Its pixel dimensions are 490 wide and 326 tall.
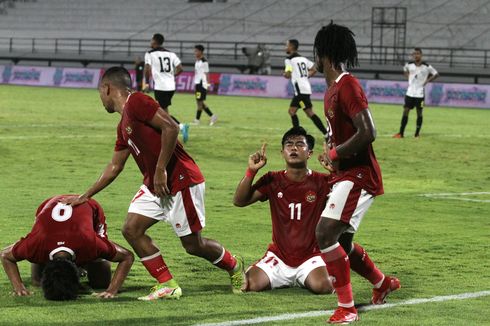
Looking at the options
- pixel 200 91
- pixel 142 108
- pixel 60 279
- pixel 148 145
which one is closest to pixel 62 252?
pixel 60 279

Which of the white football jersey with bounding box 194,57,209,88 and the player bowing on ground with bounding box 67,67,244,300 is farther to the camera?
the white football jersey with bounding box 194,57,209,88

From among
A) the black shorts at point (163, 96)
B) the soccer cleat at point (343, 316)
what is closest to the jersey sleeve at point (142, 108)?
the soccer cleat at point (343, 316)

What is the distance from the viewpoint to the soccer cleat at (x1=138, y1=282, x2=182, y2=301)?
8266 millimetres

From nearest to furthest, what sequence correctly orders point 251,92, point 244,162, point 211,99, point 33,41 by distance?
point 244,162 < point 211,99 < point 251,92 < point 33,41

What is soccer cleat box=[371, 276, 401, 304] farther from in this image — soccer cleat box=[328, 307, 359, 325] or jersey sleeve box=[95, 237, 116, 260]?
jersey sleeve box=[95, 237, 116, 260]

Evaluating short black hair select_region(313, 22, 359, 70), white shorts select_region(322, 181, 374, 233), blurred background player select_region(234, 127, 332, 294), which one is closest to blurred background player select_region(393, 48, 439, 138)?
blurred background player select_region(234, 127, 332, 294)

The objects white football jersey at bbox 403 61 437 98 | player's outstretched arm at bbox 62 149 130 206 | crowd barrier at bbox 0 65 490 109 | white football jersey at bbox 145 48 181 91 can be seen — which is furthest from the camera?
crowd barrier at bbox 0 65 490 109

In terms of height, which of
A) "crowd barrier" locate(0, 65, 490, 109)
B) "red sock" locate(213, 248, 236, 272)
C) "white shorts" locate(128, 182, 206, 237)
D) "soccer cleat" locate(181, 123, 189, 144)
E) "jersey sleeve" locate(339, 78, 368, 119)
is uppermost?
"jersey sleeve" locate(339, 78, 368, 119)

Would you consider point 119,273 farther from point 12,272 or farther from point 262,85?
point 262,85

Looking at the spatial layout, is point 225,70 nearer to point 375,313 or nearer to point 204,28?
point 204,28

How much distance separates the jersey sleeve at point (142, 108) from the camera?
8.17 m

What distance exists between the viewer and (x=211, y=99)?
41.7 meters

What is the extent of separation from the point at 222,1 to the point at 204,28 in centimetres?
315

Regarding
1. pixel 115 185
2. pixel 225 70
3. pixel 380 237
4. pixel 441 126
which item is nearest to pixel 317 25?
pixel 225 70
